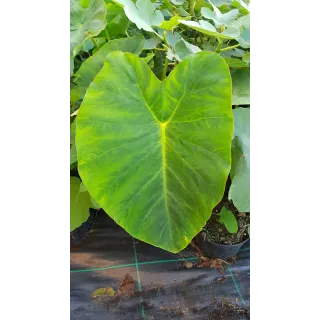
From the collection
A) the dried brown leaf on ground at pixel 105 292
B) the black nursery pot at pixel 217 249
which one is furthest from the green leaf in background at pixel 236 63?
the dried brown leaf on ground at pixel 105 292

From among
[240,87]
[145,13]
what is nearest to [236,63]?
[240,87]

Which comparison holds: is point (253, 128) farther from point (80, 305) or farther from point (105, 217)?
point (80, 305)

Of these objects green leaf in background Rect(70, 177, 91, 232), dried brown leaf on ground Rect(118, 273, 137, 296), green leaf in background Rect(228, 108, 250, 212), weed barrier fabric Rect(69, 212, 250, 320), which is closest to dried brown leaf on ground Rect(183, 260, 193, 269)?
weed barrier fabric Rect(69, 212, 250, 320)

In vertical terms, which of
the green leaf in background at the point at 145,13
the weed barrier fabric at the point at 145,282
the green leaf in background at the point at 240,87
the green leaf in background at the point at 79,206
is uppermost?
the green leaf in background at the point at 145,13

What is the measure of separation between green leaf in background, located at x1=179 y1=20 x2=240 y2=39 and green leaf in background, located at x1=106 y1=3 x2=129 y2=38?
27 cm

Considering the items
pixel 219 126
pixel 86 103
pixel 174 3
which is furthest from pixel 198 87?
pixel 174 3

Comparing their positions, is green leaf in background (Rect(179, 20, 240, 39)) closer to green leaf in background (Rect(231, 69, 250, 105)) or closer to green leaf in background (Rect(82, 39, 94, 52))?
green leaf in background (Rect(231, 69, 250, 105))

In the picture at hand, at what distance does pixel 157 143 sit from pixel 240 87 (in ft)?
1.13

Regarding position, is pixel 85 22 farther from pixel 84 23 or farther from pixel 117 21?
pixel 117 21

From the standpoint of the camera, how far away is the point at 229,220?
4.10 ft

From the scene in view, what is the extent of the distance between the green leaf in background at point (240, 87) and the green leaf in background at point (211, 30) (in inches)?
6.4

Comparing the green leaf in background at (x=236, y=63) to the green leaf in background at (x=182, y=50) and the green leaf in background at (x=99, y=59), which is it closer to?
the green leaf in background at (x=182, y=50)

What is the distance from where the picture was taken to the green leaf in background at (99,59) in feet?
2.92

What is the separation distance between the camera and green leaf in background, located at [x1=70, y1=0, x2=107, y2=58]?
33.8 inches
